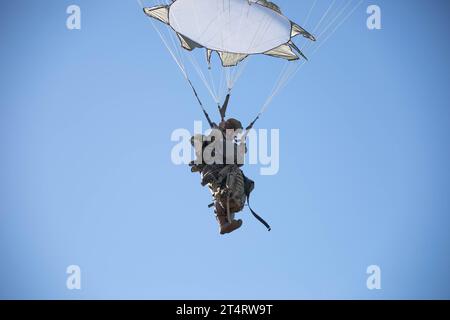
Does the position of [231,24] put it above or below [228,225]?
above

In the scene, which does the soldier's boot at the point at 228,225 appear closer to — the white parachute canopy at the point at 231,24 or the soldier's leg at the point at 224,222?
the soldier's leg at the point at 224,222

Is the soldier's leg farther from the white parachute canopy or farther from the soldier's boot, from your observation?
the white parachute canopy

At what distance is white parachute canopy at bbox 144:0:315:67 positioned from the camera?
1869 cm

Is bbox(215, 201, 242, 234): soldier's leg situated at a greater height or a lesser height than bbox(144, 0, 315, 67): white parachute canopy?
lesser

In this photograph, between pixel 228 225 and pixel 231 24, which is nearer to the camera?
pixel 228 225

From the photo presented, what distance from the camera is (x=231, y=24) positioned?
1895 centimetres

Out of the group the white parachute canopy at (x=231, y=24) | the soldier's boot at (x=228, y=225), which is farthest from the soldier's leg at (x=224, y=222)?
the white parachute canopy at (x=231, y=24)

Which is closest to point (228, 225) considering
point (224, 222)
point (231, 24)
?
point (224, 222)

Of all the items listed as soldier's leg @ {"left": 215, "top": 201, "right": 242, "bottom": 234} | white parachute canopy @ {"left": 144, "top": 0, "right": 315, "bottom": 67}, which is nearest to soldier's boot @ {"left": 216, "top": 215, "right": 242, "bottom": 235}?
soldier's leg @ {"left": 215, "top": 201, "right": 242, "bottom": 234}

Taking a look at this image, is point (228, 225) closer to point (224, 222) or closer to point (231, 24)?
point (224, 222)
